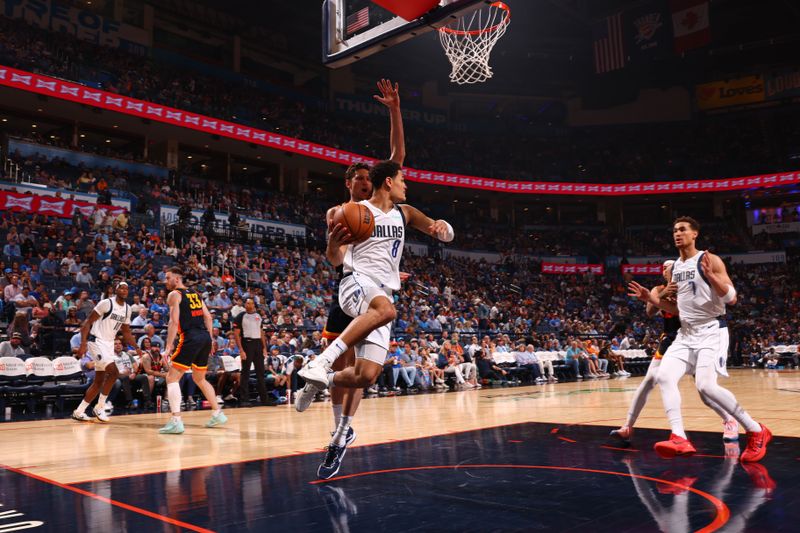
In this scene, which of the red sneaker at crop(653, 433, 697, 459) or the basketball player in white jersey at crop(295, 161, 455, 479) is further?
the red sneaker at crop(653, 433, 697, 459)

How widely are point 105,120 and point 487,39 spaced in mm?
17426

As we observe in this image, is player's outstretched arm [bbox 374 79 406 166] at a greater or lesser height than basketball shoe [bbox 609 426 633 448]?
greater

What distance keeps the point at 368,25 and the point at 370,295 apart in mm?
4350

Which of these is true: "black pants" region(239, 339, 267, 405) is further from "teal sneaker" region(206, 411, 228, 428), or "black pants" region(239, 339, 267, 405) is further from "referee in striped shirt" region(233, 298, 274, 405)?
"teal sneaker" region(206, 411, 228, 428)

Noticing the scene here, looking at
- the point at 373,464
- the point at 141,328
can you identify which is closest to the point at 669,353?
the point at 373,464

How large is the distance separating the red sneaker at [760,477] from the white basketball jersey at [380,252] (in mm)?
2542

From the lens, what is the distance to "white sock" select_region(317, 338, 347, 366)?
4.01 m

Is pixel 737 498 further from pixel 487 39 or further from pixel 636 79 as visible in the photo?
pixel 636 79

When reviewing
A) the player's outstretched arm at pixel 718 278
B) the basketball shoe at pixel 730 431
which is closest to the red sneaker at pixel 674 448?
the basketball shoe at pixel 730 431

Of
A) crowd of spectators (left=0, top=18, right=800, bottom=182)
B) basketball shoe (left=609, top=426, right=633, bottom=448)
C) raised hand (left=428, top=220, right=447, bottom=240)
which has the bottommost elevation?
basketball shoe (left=609, top=426, right=633, bottom=448)

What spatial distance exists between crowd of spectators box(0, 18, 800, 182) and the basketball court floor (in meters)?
20.4

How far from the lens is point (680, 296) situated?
5383 mm

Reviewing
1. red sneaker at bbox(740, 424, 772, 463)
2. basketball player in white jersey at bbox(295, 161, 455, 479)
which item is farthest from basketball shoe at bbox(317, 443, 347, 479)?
red sneaker at bbox(740, 424, 772, 463)

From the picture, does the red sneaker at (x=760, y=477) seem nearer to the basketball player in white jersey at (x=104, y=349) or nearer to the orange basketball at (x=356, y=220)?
the orange basketball at (x=356, y=220)
